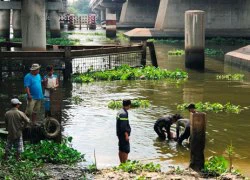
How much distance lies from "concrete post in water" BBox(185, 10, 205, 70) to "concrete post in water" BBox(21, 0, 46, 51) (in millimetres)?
9241

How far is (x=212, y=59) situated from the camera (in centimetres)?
3888

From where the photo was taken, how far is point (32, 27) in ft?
102

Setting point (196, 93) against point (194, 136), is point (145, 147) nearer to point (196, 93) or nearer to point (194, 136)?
point (194, 136)

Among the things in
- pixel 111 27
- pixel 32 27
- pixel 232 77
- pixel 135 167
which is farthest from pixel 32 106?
pixel 111 27

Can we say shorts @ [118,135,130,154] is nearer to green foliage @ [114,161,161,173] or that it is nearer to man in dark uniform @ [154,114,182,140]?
green foliage @ [114,161,161,173]

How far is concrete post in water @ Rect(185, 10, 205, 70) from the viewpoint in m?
31.3

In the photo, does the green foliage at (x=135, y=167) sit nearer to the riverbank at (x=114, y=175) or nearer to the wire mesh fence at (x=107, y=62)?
the riverbank at (x=114, y=175)

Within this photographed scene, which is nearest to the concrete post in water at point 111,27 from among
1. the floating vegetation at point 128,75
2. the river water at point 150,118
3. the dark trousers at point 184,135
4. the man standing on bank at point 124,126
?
the river water at point 150,118

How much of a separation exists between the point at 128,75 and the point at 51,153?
15069mm

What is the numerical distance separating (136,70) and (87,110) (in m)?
9.29

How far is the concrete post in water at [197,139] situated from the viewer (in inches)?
419

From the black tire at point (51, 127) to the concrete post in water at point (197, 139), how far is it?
3.76m

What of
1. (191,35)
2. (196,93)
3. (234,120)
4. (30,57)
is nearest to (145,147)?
(234,120)

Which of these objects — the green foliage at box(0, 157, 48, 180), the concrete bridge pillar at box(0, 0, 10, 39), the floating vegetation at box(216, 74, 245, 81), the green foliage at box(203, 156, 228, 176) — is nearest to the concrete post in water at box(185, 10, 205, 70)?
the floating vegetation at box(216, 74, 245, 81)
